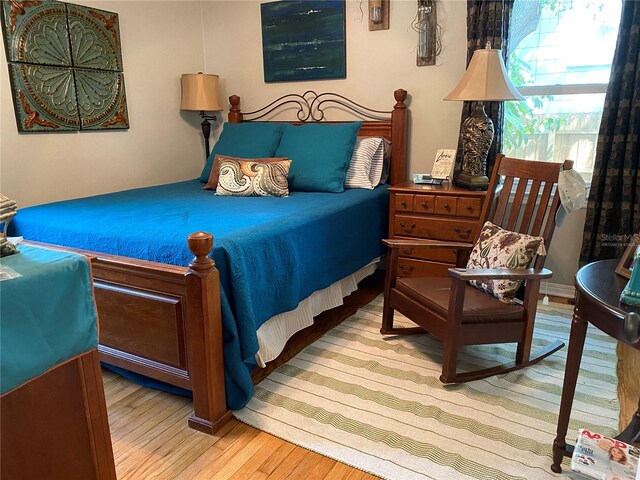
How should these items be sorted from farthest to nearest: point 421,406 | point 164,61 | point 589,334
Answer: point 164,61, point 589,334, point 421,406

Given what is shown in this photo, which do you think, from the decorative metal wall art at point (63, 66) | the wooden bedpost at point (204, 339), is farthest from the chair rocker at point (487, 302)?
the decorative metal wall art at point (63, 66)

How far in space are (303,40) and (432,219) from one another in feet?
5.86

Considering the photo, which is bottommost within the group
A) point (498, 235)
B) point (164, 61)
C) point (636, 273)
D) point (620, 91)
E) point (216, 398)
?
point (216, 398)

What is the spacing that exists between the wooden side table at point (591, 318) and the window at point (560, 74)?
170cm

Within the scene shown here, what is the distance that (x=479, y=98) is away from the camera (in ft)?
8.55

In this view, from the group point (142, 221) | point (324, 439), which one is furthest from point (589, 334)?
point (142, 221)

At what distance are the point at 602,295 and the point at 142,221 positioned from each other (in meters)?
1.84

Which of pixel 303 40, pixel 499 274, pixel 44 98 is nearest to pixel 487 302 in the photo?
pixel 499 274

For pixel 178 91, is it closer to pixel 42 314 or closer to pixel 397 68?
pixel 397 68

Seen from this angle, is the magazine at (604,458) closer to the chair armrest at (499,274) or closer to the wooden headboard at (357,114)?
the chair armrest at (499,274)

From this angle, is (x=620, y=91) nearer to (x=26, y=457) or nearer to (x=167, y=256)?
(x=167, y=256)

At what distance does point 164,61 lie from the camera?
3701 millimetres

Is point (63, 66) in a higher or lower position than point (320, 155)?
higher

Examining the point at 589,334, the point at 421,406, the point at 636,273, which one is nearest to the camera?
the point at 636,273
